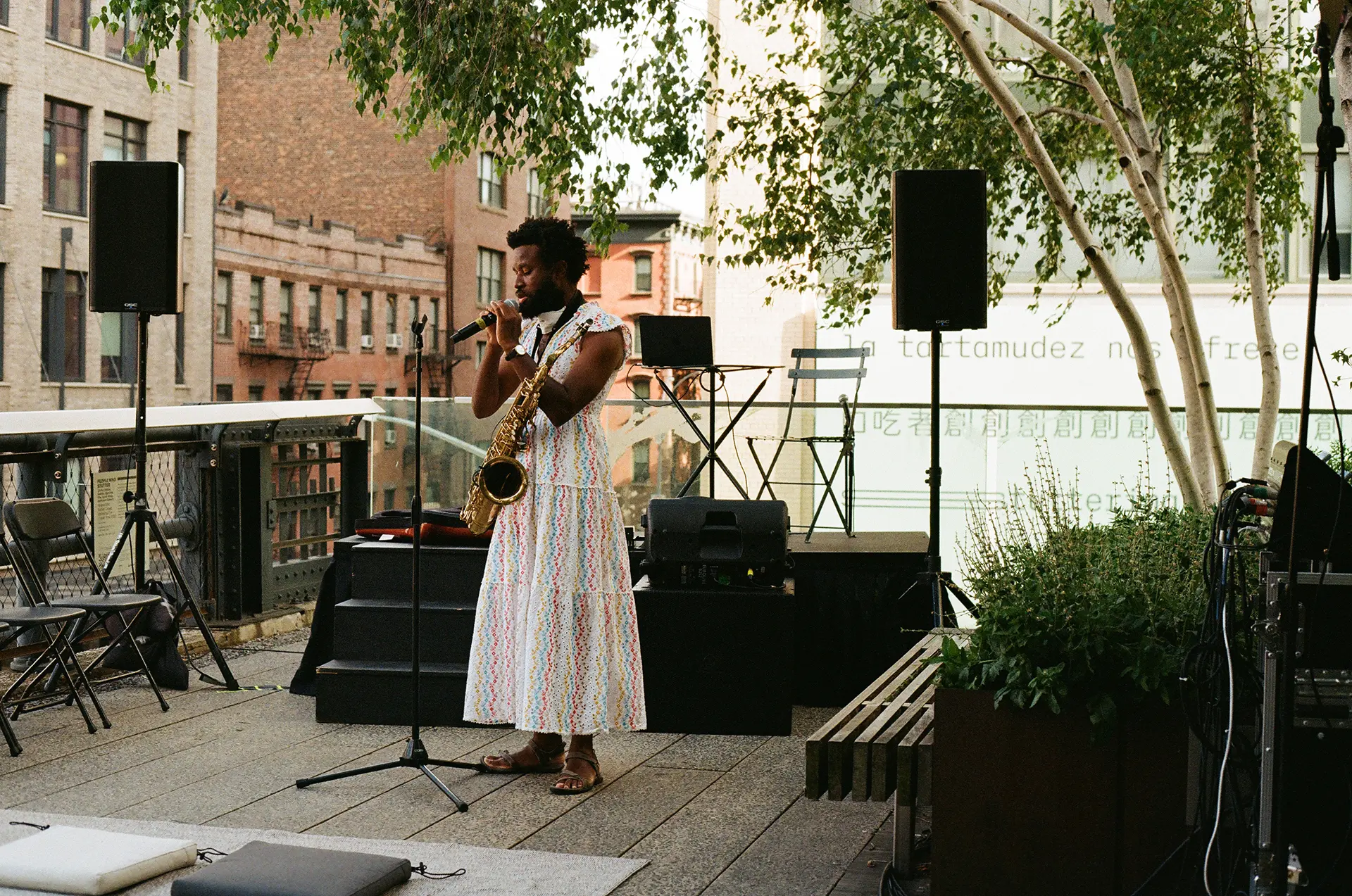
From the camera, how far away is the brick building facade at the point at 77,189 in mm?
25781

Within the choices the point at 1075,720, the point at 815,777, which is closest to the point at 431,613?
the point at 815,777

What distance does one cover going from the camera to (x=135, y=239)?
607 cm

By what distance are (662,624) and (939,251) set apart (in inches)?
74.4

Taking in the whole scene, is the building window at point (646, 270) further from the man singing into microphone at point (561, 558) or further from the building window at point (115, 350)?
the man singing into microphone at point (561, 558)

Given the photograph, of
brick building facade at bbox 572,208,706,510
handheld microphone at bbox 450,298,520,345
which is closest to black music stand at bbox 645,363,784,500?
handheld microphone at bbox 450,298,520,345

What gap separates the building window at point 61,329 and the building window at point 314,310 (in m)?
8.26

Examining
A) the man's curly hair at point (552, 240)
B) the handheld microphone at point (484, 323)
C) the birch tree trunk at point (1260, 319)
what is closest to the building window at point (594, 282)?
the birch tree trunk at point (1260, 319)

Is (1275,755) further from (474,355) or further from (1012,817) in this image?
(474,355)

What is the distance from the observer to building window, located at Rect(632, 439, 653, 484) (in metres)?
9.69

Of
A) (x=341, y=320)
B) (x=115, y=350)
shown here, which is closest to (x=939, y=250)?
(x=115, y=350)

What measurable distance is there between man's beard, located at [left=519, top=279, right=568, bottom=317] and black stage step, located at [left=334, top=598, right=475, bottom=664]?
1477 millimetres

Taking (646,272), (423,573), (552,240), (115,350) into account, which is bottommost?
(423,573)

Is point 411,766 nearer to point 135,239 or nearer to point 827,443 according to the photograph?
point 135,239

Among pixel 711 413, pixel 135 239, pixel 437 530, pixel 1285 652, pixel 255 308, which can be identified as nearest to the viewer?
pixel 1285 652
